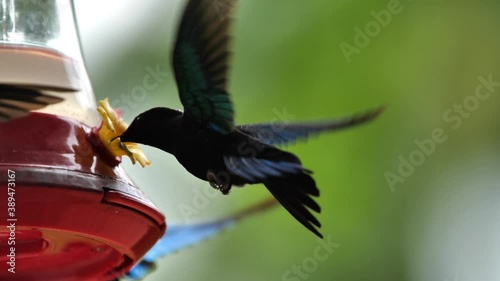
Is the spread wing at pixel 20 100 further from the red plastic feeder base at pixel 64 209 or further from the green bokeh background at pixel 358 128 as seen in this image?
the green bokeh background at pixel 358 128

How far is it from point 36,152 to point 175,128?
1.15ft

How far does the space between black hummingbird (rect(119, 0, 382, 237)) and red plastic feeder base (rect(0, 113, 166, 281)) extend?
147mm

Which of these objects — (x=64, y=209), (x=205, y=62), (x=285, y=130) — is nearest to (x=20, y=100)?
(x=64, y=209)

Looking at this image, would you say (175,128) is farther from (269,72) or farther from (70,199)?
(269,72)

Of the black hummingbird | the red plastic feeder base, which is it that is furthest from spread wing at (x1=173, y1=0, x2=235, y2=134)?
the red plastic feeder base

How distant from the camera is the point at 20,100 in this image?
193 cm

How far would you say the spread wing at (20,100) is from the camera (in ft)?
6.31

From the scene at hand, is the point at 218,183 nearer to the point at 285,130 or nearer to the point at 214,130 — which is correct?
the point at 214,130

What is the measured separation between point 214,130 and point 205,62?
22 cm

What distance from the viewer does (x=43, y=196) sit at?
1.86 m

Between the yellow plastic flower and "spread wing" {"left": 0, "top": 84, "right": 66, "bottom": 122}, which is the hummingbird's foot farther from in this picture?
"spread wing" {"left": 0, "top": 84, "right": 66, "bottom": 122}

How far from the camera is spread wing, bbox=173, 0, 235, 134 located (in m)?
1.88

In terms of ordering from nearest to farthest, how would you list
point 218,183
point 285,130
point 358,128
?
1. point 218,183
2. point 285,130
3. point 358,128

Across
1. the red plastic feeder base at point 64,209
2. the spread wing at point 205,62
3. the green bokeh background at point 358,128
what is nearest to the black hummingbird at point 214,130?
the spread wing at point 205,62
